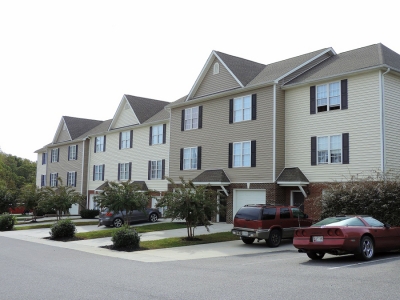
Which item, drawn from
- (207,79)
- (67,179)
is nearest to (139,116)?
(207,79)

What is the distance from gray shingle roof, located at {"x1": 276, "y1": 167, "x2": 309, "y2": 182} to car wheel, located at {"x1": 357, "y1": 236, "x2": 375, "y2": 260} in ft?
34.7

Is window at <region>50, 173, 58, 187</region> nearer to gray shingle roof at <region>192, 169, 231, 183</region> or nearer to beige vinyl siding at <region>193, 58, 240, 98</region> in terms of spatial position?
beige vinyl siding at <region>193, 58, 240, 98</region>

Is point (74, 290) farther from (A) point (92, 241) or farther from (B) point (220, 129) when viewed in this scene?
(B) point (220, 129)

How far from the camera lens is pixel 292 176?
2417 cm

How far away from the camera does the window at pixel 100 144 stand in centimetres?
4381

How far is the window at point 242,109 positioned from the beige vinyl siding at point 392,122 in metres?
8.05

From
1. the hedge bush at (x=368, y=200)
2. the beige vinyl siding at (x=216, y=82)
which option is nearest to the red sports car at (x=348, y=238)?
→ the hedge bush at (x=368, y=200)

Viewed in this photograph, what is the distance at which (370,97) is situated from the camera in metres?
21.8

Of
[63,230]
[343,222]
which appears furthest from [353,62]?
[63,230]

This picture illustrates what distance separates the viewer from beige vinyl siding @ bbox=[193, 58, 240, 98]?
92.9ft

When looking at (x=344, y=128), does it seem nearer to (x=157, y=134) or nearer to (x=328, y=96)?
(x=328, y=96)

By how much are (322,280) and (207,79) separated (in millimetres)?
22039

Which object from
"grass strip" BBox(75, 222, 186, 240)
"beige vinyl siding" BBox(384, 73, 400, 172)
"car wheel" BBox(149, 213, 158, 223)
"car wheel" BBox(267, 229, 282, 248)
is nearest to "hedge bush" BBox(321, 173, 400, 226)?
"beige vinyl siding" BBox(384, 73, 400, 172)

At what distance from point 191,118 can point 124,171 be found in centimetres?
1182
